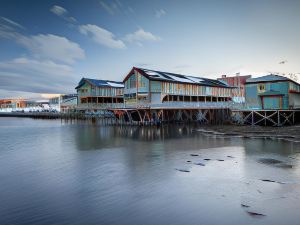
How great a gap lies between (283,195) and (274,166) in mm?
4840

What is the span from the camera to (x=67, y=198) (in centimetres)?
1012

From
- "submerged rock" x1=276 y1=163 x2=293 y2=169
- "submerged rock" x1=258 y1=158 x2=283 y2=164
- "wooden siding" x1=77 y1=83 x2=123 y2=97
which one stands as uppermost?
"wooden siding" x1=77 y1=83 x2=123 y2=97

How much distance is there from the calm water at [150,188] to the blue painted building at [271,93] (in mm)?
20647

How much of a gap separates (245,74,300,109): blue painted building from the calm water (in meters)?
20.6

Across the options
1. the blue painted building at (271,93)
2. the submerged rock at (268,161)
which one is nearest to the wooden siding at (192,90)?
the blue painted building at (271,93)

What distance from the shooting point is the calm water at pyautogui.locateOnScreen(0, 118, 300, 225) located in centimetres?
847

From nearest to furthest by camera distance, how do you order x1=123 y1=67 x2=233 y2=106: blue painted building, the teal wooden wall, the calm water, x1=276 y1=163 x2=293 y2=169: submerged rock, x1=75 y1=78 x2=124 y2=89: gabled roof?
the calm water → x1=276 y1=163 x2=293 y2=169: submerged rock → the teal wooden wall → x1=123 y1=67 x2=233 y2=106: blue painted building → x1=75 y1=78 x2=124 y2=89: gabled roof

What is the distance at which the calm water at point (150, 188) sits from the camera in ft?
27.8

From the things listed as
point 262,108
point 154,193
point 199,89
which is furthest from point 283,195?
point 199,89

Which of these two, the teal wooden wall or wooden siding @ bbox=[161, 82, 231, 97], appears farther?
wooden siding @ bbox=[161, 82, 231, 97]

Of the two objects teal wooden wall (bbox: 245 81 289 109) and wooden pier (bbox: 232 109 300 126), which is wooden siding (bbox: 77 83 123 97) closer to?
wooden pier (bbox: 232 109 300 126)

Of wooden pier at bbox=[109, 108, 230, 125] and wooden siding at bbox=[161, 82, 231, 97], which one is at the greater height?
wooden siding at bbox=[161, 82, 231, 97]

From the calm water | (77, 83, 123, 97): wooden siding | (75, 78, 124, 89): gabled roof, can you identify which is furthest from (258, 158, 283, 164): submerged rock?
(77, 83, 123, 97): wooden siding

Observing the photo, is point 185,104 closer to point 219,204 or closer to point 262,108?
point 262,108
